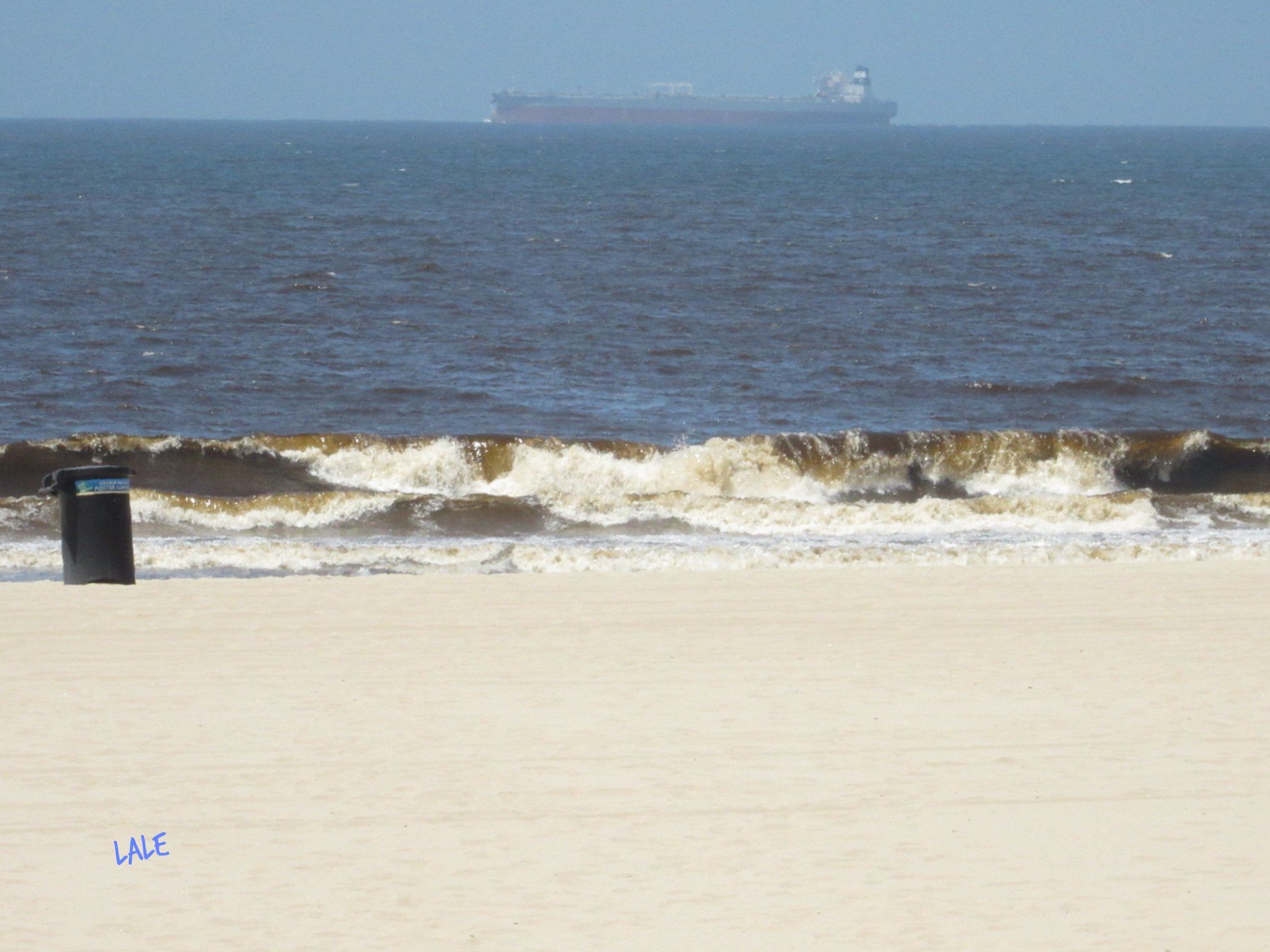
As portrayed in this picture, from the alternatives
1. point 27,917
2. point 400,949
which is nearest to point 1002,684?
point 400,949

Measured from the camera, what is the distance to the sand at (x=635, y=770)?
5066 millimetres

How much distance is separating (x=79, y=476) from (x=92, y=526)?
0.32 metres

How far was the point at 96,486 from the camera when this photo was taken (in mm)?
9859

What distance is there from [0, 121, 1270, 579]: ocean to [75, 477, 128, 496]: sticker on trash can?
5.18 ft

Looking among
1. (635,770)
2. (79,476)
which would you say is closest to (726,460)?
(79,476)

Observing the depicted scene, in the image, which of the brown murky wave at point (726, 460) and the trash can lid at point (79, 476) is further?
the brown murky wave at point (726, 460)

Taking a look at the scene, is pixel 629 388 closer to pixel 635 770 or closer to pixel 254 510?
pixel 254 510

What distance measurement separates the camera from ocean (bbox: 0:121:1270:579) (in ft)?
43.6

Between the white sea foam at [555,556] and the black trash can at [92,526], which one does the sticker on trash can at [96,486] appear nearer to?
the black trash can at [92,526]

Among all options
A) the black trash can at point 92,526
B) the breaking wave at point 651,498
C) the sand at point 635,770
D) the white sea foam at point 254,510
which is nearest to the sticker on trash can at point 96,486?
the black trash can at point 92,526
